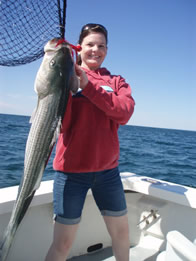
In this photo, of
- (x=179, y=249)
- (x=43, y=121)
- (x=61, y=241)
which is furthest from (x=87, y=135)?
(x=179, y=249)

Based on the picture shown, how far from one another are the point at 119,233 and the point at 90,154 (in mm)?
784

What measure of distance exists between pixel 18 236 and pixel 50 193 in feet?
1.73

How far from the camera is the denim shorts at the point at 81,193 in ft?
6.63

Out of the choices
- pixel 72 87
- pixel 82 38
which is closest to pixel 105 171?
pixel 72 87

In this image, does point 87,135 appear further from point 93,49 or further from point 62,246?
point 62,246

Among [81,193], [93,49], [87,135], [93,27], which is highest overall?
[93,27]

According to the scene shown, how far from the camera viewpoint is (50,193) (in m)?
2.68

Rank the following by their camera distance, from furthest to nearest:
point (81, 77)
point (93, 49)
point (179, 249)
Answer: point (93, 49) → point (81, 77) → point (179, 249)

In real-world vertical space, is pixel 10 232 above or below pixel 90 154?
below

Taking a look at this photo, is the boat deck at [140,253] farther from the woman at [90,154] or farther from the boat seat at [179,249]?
the boat seat at [179,249]

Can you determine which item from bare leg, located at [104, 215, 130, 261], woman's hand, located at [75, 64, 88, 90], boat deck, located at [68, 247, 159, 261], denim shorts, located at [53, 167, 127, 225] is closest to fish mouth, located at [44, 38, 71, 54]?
woman's hand, located at [75, 64, 88, 90]

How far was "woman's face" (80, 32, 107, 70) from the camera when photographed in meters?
2.16

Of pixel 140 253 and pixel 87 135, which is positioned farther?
pixel 140 253

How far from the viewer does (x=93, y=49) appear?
2.16 m
